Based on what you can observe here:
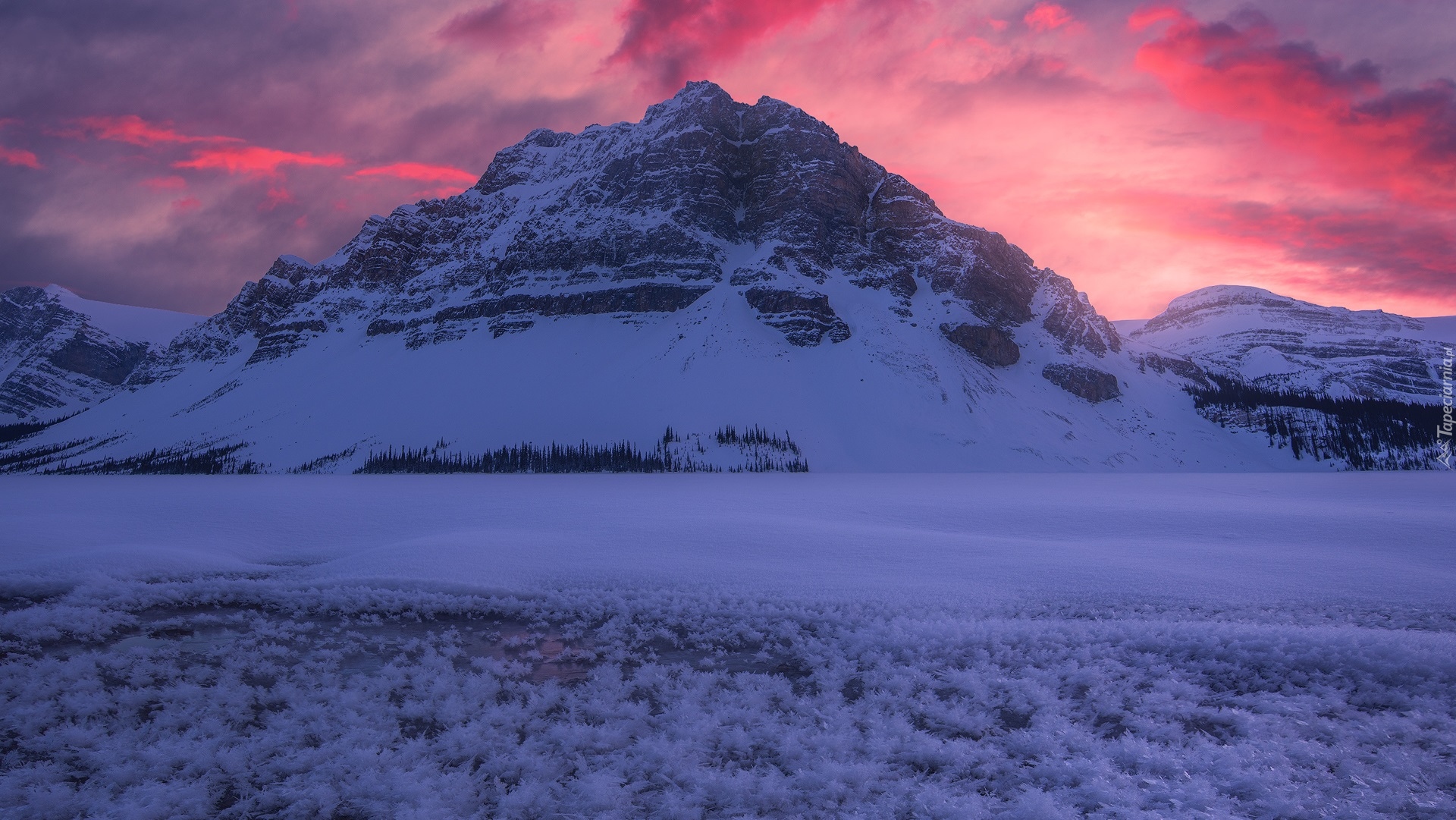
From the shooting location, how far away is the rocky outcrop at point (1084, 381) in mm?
182250

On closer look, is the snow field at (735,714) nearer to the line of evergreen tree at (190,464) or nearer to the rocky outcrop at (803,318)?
the rocky outcrop at (803,318)

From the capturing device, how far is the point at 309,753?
6.79 m

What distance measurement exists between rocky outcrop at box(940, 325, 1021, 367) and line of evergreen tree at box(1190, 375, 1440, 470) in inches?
2067

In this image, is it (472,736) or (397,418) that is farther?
(397,418)

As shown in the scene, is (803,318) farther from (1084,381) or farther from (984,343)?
(1084,381)

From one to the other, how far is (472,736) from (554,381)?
651 ft

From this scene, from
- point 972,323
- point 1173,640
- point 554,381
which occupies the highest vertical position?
point 972,323

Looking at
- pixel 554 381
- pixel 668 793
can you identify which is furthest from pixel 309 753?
pixel 554 381

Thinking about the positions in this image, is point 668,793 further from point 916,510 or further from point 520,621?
point 916,510

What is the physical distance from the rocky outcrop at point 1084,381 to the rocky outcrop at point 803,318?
59.5 meters

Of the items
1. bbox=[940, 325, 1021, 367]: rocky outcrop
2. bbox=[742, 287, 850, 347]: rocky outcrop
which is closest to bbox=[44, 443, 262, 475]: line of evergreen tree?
bbox=[742, 287, 850, 347]: rocky outcrop

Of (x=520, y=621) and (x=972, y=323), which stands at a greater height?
(x=972, y=323)

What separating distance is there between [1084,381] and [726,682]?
201297mm

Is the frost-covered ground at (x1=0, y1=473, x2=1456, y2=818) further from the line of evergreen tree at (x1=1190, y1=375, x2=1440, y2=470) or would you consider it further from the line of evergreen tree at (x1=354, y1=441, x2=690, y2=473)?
the line of evergreen tree at (x1=1190, y1=375, x2=1440, y2=470)
